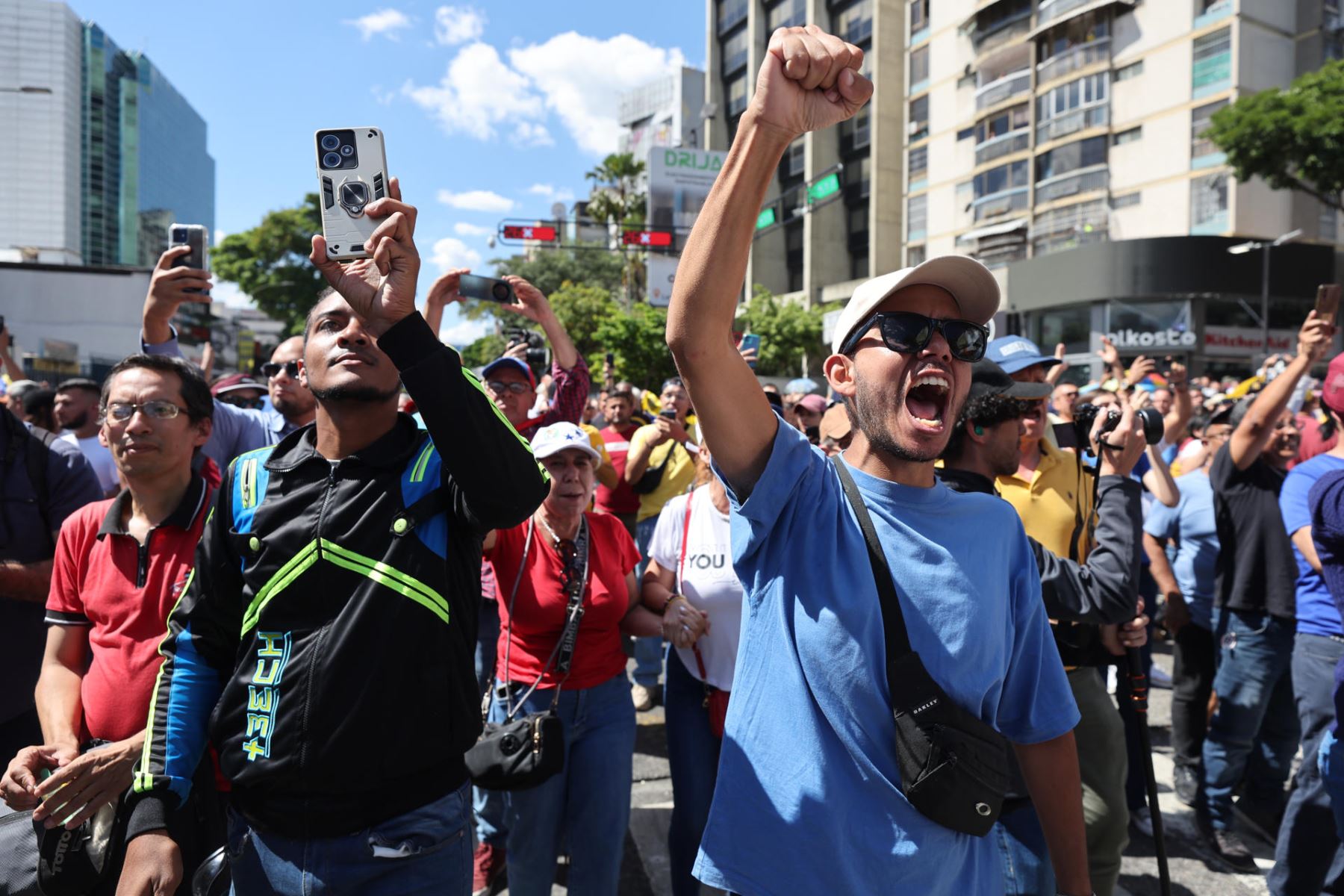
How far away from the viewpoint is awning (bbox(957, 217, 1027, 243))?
33469 millimetres

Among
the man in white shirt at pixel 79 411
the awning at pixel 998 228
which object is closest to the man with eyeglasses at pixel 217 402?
the man in white shirt at pixel 79 411

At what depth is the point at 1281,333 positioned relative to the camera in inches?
1128

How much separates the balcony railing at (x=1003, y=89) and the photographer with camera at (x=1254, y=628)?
33959 mm

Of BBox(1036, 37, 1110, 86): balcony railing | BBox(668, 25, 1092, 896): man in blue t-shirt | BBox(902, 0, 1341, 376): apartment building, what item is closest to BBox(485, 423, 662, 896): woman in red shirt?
BBox(668, 25, 1092, 896): man in blue t-shirt

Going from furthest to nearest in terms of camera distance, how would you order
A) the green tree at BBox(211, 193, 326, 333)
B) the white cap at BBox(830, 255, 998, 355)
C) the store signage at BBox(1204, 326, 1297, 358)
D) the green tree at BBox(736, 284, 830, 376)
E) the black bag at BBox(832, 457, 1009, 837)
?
the green tree at BBox(211, 193, 326, 333) → the green tree at BBox(736, 284, 830, 376) → the store signage at BBox(1204, 326, 1297, 358) → the white cap at BBox(830, 255, 998, 355) → the black bag at BBox(832, 457, 1009, 837)

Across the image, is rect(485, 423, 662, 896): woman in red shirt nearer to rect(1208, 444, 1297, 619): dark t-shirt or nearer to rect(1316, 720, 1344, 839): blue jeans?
→ rect(1316, 720, 1344, 839): blue jeans

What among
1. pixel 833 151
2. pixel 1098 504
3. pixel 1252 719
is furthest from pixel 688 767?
pixel 833 151

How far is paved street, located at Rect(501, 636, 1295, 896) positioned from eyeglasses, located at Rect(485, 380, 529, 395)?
7.66 feet

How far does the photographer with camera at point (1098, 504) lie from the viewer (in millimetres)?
2746

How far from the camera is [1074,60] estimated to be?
105 ft

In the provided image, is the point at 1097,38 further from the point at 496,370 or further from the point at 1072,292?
the point at 496,370

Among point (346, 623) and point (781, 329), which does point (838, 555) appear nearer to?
point (346, 623)

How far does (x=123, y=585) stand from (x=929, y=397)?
234 centimetres

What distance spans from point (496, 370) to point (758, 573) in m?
3.58
